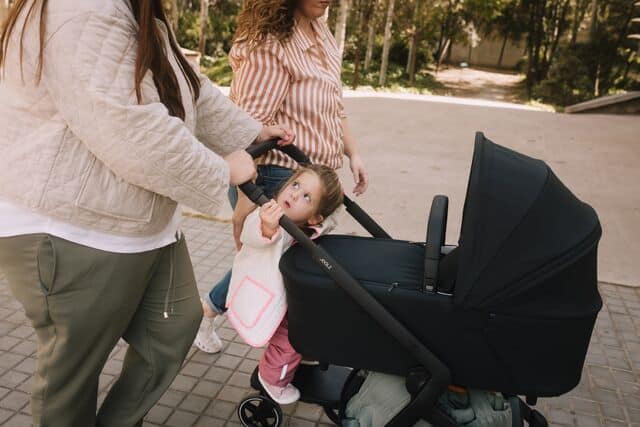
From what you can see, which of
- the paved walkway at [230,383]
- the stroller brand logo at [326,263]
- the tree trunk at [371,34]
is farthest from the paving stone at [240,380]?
the tree trunk at [371,34]

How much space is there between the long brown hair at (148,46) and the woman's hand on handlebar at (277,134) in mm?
557

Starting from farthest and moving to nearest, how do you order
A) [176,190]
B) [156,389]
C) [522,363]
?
[156,389]
[522,363]
[176,190]

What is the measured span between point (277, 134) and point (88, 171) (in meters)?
0.87

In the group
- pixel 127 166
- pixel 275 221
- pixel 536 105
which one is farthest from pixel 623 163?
pixel 536 105

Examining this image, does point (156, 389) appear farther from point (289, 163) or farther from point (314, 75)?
point (314, 75)

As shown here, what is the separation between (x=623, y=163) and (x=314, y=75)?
697 centimetres

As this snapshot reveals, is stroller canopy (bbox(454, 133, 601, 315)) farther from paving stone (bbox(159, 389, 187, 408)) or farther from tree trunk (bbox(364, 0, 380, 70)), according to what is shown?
tree trunk (bbox(364, 0, 380, 70))

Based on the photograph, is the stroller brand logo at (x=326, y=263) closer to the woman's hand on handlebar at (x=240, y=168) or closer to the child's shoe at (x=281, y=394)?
the woman's hand on handlebar at (x=240, y=168)

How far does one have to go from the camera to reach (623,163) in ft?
26.2

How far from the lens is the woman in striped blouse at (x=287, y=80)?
2324 millimetres

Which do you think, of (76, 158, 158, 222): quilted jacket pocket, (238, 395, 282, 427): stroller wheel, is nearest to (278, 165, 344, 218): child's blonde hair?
(76, 158, 158, 222): quilted jacket pocket

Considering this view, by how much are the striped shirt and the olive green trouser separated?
67 centimetres

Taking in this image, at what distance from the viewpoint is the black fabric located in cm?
169

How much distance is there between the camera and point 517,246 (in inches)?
66.0
